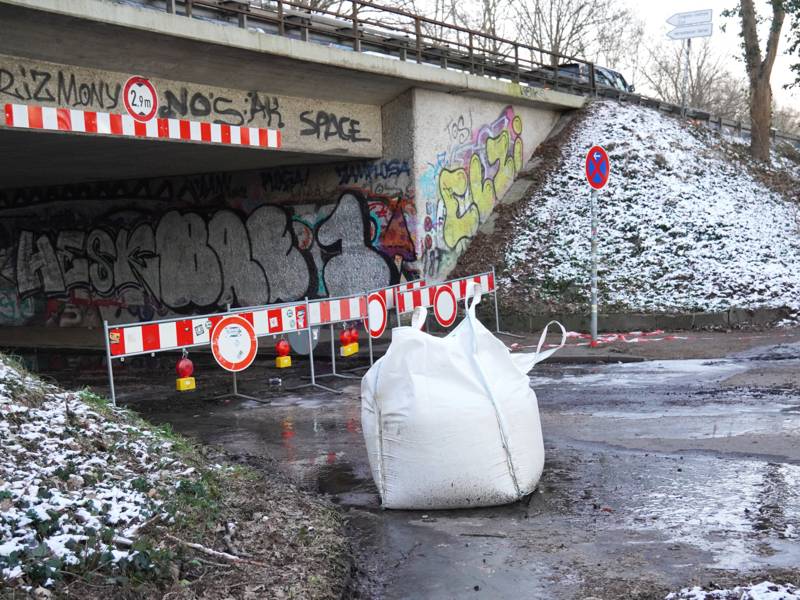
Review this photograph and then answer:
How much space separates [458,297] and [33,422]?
11.4 meters

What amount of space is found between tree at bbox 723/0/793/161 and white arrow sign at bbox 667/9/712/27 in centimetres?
574

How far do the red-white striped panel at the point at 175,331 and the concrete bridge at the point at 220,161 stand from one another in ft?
13.8

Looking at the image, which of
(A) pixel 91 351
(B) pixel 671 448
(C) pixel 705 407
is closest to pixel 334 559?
(B) pixel 671 448

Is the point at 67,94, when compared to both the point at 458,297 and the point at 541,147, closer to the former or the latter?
the point at 458,297

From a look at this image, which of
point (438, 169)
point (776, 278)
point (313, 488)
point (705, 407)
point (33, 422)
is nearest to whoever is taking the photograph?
point (33, 422)

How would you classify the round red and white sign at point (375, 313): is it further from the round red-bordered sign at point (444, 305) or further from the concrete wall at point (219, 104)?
the concrete wall at point (219, 104)

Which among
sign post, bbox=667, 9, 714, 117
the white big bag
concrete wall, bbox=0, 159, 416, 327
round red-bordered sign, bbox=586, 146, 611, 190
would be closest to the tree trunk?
sign post, bbox=667, 9, 714, 117

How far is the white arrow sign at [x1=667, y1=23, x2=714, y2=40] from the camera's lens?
102 feet

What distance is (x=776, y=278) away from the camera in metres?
17.9

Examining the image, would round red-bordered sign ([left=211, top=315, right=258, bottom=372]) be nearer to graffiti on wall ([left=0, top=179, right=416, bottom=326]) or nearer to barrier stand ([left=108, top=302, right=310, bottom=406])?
barrier stand ([left=108, top=302, right=310, bottom=406])

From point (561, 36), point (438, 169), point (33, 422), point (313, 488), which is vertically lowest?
point (313, 488)

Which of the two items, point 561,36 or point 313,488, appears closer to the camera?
point 313,488

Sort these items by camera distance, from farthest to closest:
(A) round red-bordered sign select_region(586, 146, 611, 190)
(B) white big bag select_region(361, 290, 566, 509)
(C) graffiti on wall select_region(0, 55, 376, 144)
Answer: (A) round red-bordered sign select_region(586, 146, 611, 190)
(C) graffiti on wall select_region(0, 55, 376, 144)
(B) white big bag select_region(361, 290, 566, 509)

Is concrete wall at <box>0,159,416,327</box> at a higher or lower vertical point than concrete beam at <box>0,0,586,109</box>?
lower
